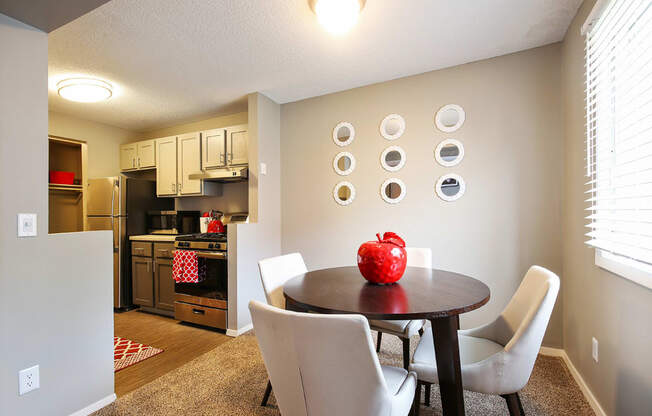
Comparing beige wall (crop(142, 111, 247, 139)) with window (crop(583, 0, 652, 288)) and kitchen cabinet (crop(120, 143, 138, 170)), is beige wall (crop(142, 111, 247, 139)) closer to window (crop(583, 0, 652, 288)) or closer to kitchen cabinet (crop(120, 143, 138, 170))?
kitchen cabinet (crop(120, 143, 138, 170))

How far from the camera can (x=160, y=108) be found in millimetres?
3777

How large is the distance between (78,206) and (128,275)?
121cm

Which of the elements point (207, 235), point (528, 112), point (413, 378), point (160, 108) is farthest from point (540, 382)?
point (160, 108)

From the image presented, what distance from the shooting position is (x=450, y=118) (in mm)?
2770

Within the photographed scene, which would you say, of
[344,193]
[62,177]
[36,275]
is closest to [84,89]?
[62,177]

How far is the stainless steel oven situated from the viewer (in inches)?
119

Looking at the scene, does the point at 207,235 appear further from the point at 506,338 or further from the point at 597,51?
the point at 597,51

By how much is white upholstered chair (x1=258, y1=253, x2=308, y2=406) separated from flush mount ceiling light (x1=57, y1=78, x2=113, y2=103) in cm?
267

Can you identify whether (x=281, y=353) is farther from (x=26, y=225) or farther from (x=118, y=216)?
(x=118, y=216)

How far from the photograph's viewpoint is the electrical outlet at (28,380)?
58.0 inches

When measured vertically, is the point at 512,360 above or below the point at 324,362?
below

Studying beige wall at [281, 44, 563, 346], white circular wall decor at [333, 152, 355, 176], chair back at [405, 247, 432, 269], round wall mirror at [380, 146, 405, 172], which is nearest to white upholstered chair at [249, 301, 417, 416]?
chair back at [405, 247, 432, 269]

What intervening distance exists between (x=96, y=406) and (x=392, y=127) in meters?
3.14

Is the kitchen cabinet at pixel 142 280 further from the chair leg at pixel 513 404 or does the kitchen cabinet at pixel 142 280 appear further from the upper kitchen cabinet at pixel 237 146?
the chair leg at pixel 513 404
